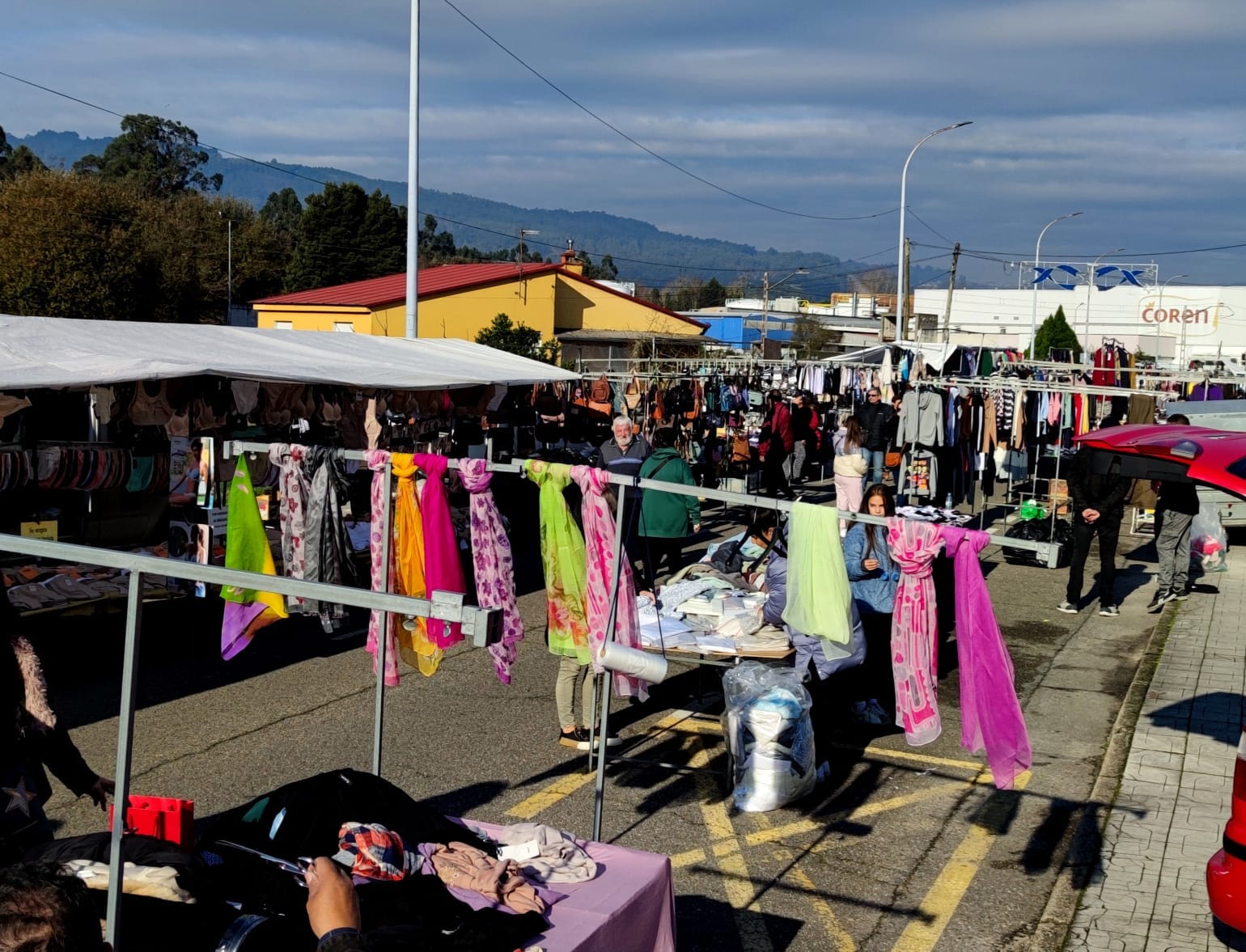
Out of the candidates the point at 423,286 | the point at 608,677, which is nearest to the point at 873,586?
the point at 608,677

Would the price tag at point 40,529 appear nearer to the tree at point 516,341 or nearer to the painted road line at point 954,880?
the painted road line at point 954,880

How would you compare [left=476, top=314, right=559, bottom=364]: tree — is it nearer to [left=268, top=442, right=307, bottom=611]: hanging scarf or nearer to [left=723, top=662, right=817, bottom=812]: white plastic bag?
[left=268, top=442, right=307, bottom=611]: hanging scarf

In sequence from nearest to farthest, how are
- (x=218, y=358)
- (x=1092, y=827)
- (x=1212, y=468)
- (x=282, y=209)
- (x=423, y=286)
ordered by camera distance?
1. (x=1212, y=468)
2. (x=1092, y=827)
3. (x=218, y=358)
4. (x=423, y=286)
5. (x=282, y=209)

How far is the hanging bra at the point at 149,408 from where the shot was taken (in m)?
9.68

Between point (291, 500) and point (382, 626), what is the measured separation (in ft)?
6.02

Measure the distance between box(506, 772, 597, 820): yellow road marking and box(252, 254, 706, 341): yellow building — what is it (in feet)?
98.1

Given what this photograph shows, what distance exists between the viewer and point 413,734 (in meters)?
8.23

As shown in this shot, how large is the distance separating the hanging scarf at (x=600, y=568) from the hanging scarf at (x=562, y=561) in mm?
88

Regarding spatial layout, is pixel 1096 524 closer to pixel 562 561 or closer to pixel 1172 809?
pixel 1172 809

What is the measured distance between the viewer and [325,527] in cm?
704

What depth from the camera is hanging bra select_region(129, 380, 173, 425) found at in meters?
9.68

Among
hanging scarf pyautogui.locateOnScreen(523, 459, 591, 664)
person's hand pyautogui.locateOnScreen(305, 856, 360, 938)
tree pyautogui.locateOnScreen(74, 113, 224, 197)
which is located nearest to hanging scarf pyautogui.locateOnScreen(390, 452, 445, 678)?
hanging scarf pyautogui.locateOnScreen(523, 459, 591, 664)

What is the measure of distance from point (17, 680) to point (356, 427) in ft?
27.7

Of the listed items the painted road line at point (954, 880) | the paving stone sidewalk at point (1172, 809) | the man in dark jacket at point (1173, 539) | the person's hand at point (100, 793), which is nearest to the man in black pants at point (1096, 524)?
the man in dark jacket at point (1173, 539)
